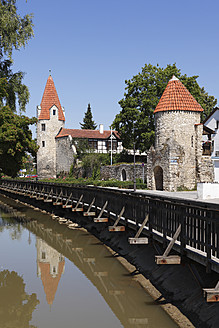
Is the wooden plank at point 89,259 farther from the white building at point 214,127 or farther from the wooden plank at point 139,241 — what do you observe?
the white building at point 214,127

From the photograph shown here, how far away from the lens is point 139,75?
4938 cm

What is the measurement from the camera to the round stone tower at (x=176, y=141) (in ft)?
121

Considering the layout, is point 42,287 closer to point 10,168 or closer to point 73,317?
point 73,317

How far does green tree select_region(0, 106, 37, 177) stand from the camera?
71.5 feet

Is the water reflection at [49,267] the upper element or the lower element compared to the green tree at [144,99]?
lower

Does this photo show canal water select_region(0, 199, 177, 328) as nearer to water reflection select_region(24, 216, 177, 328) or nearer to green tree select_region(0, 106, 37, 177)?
water reflection select_region(24, 216, 177, 328)

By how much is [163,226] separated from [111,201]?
5.91 meters

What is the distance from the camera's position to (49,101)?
240ft

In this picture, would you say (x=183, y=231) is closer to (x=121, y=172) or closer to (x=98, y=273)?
(x=98, y=273)

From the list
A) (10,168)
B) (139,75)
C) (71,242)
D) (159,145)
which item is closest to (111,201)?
(71,242)

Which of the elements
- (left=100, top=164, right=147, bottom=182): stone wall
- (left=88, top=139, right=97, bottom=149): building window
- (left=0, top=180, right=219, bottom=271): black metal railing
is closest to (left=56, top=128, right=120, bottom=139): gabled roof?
(left=88, top=139, right=97, bottom=149): building window

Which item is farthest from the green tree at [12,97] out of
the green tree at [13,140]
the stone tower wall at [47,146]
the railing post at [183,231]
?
the stone tower wall at [47,146]

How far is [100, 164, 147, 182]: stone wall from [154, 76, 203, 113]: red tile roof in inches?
436

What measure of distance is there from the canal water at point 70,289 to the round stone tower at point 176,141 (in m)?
20.3
